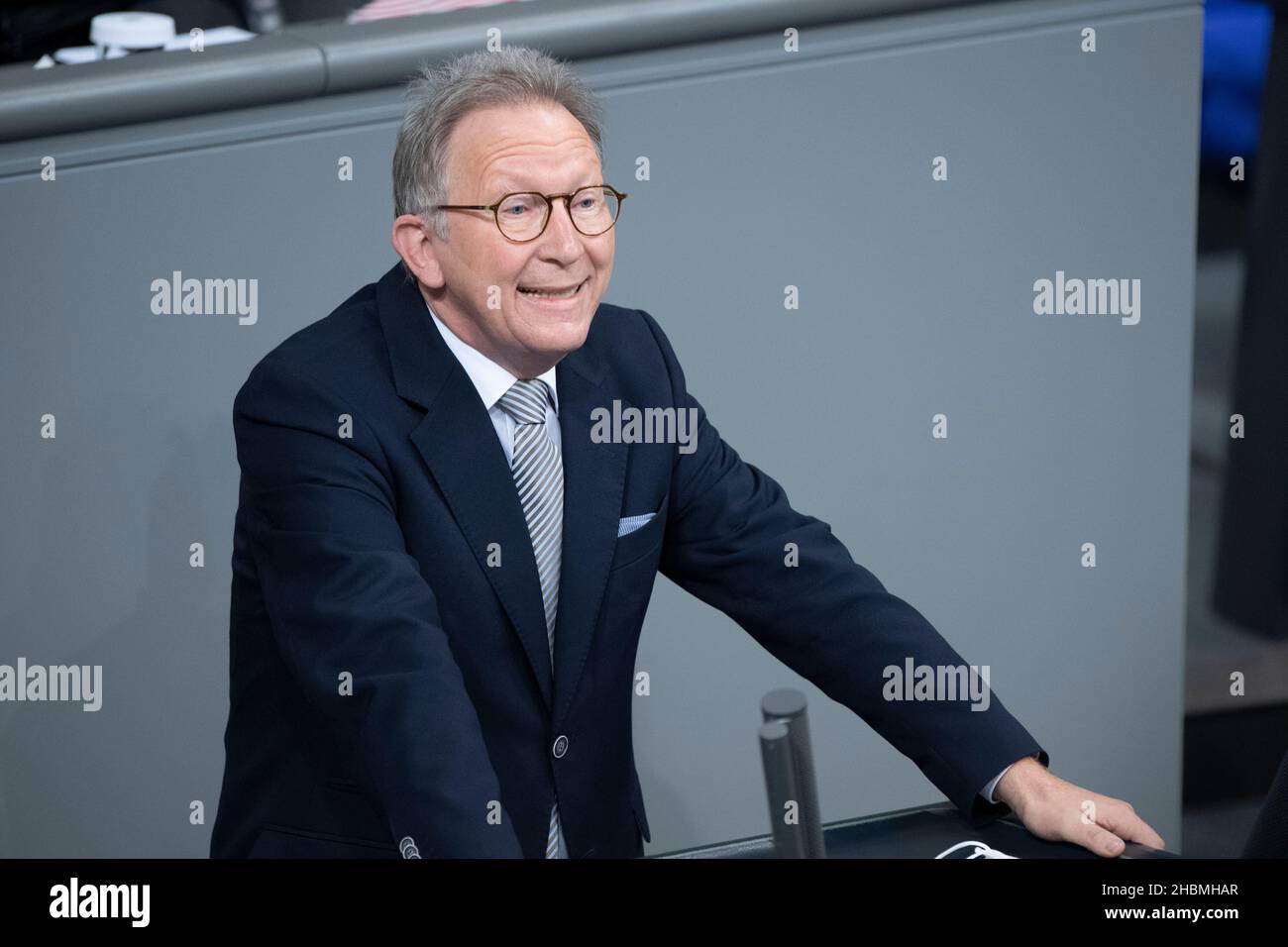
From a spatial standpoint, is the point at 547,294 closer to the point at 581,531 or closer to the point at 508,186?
the point at 508,186

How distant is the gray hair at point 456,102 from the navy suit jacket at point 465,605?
11cm

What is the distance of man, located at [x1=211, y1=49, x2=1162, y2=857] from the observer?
1512 mm

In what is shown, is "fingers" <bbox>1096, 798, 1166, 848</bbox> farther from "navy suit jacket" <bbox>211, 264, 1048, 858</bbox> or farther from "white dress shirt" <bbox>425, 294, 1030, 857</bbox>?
"white dress shirt" <bbox>425, 294, 1030, 857</bbox>

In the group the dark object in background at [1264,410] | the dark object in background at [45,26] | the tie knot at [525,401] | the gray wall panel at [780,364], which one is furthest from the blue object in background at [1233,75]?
the tie knot at [525,401]

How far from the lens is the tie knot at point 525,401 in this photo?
1708mm

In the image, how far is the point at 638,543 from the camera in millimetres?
1752

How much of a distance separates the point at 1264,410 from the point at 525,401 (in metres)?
2.09

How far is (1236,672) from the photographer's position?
3.50 metres

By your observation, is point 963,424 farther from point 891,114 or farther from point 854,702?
point 854,702

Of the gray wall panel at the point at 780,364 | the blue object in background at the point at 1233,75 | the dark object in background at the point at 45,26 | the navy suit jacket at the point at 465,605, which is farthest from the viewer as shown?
the blue object in background at the point at 1233,75

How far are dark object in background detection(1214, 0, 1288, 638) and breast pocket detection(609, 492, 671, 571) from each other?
1.85 m

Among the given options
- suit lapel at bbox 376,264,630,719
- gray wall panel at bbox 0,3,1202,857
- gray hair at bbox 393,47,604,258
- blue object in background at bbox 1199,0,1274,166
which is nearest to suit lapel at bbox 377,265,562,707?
suit lapel at bbox 376,264,630,719

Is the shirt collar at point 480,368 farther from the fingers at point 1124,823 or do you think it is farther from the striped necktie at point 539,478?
the fingers at point 1124,823

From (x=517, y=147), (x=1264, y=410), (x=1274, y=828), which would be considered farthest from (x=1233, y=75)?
(x=517, y=147)
